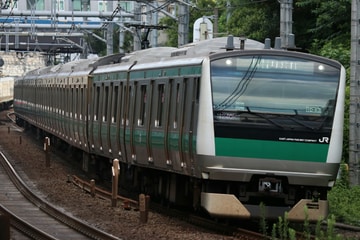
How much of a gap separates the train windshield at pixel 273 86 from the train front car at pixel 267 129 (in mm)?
12

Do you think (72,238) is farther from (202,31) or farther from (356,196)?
(202,31)

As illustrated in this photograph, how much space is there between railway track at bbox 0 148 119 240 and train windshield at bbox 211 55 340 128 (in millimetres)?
2533

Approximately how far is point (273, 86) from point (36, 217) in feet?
20.6

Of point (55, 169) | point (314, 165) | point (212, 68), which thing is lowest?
point (55, 169)

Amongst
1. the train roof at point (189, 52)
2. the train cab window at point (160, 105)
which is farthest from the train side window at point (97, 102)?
the train cab window at point (160, 105)

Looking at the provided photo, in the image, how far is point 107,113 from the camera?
21.0 m

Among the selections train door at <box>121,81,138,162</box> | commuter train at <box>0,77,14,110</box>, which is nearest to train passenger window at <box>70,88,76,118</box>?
train door at <box>121,81,138,162</box>

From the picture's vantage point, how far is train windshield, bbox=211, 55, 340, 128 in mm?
13430

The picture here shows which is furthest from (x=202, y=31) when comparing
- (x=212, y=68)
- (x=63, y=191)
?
(x=212, y=68)

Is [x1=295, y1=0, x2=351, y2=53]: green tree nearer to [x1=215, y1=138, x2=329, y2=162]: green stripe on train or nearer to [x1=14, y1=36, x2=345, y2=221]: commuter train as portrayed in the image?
[x1=14, y1=36, x2=345, y2=221]: commuter train

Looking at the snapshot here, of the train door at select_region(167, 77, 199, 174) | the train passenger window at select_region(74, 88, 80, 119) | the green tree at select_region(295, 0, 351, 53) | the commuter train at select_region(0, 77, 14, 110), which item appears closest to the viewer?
the train door at select_region(167, 77, 199, 174)

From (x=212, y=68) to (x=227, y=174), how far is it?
148 centimetres

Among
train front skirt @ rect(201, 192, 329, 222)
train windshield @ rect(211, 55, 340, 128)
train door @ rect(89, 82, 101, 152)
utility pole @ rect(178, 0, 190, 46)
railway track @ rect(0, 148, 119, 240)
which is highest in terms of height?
utility pole @ rect(178, 0, 190, 46)

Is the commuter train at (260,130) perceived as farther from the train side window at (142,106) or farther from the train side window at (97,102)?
the train side window at (97,102)
